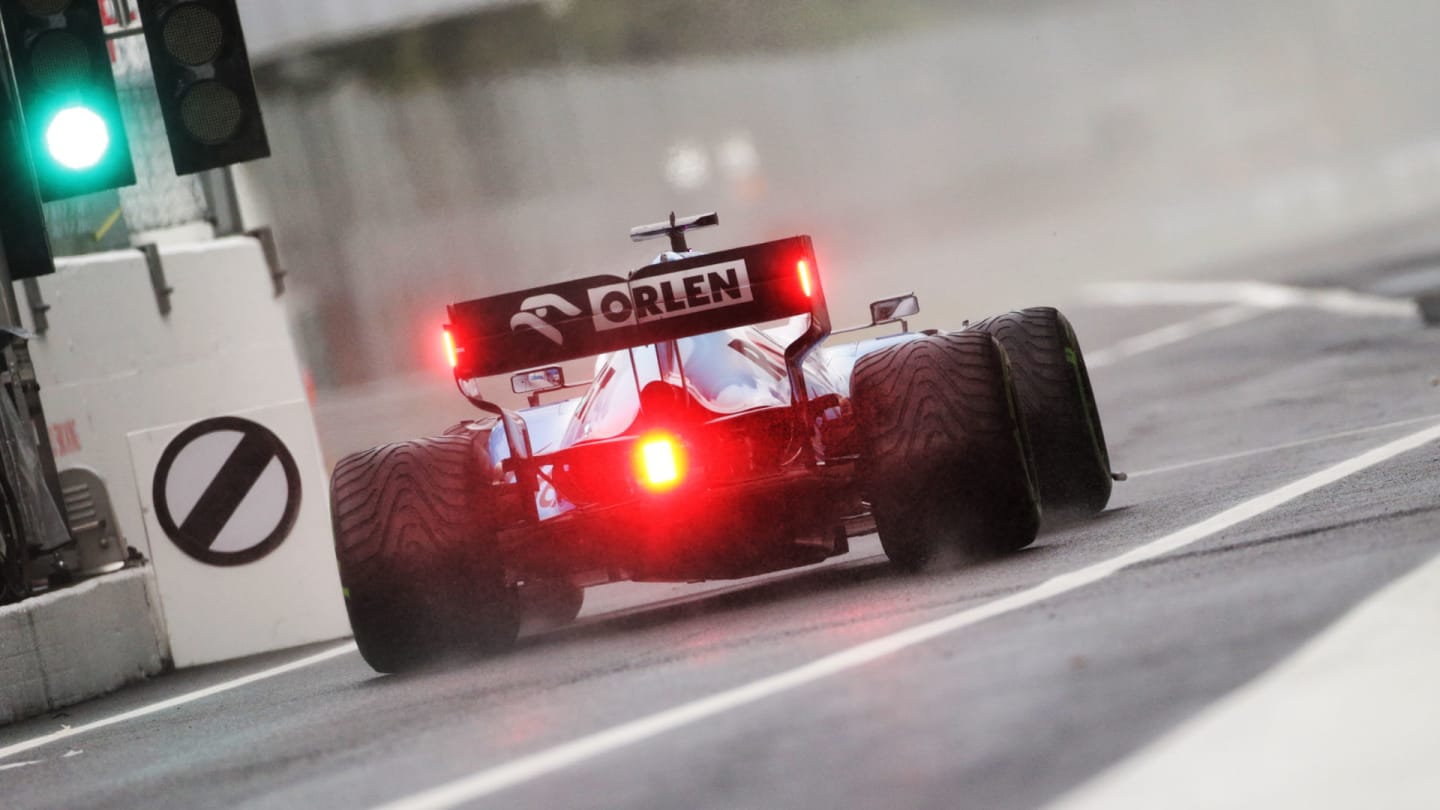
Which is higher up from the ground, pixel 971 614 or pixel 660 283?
pixel 660 283

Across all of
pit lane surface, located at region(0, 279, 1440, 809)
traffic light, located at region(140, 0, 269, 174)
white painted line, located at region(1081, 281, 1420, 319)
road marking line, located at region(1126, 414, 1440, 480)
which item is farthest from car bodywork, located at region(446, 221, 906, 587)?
white painted line, located at region(1081, 281, 1420, 319)

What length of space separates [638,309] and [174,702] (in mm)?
2948

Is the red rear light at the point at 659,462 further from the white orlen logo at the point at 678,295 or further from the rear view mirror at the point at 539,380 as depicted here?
the rear view mirror at the point at 539,380

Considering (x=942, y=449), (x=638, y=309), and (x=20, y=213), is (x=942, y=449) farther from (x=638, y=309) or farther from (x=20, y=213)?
(x=20, y=213)

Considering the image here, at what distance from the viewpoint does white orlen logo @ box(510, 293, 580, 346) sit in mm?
8547

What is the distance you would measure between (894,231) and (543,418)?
2110cm

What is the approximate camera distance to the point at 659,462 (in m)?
8.53

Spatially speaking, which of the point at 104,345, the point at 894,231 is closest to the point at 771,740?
the point at 104,345

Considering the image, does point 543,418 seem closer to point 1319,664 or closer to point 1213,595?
point 1213,595

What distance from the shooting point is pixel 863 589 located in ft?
28.5

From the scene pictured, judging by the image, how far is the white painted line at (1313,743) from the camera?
433 cm

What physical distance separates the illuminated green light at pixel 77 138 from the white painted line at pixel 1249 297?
45.4 ft

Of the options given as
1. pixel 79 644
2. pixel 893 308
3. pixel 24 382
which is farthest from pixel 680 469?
pixel 24 382

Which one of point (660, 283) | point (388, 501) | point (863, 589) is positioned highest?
point (660, 283)
